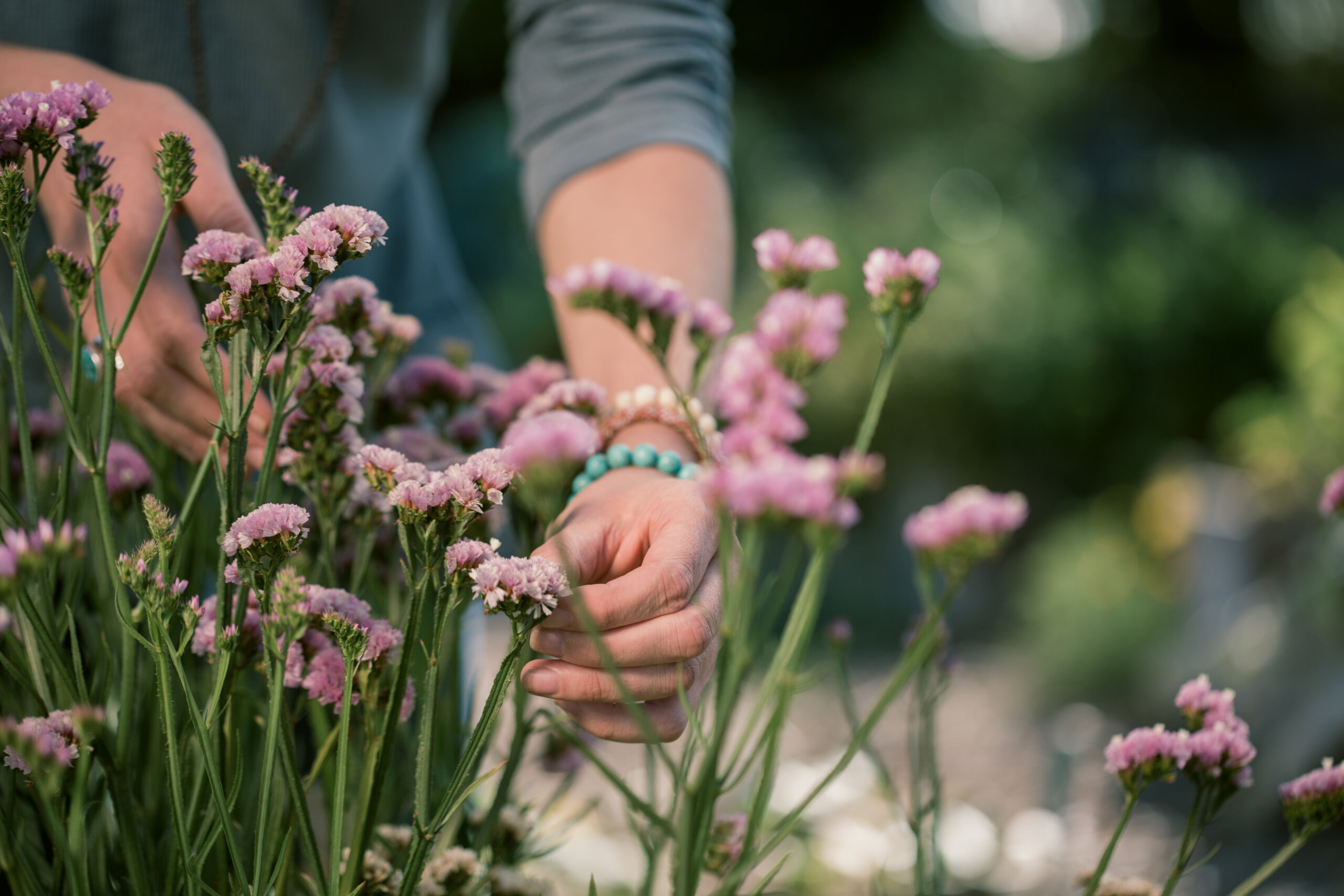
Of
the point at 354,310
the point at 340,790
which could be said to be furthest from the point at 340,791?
the point at 354,310

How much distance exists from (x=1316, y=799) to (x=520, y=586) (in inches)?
12.9

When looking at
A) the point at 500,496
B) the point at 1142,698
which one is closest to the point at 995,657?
the point at 1142,698

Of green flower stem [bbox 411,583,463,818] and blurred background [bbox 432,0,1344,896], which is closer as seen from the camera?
green flower stem [bbox 411,583,463,818]

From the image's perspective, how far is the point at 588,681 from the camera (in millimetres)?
383

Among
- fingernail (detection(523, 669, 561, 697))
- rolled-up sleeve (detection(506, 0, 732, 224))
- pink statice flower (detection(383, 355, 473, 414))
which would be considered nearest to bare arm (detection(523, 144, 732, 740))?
fingernail (detection(523, 669, 561, 697))

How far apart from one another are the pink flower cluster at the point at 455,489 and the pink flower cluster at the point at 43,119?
161mm

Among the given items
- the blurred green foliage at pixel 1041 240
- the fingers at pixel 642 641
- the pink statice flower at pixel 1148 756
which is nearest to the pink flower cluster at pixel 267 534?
the fingers at pixel 642 641

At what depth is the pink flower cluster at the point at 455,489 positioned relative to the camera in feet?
1.06

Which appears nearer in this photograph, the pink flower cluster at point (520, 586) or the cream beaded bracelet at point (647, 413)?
the pink flower cluster at point (520, 586)

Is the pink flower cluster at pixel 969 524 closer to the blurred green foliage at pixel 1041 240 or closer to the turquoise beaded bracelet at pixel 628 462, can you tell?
→ the turquoise beaded bracelet at pixel 628 462

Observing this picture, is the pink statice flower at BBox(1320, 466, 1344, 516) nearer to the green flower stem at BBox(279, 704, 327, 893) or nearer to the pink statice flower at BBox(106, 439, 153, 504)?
the green flower stem at BBox(279, 704, 327, 893)

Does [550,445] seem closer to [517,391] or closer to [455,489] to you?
[455,489]

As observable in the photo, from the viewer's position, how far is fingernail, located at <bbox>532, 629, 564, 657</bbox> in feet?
1.22

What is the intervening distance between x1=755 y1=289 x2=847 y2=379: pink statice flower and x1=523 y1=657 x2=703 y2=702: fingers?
15cm
